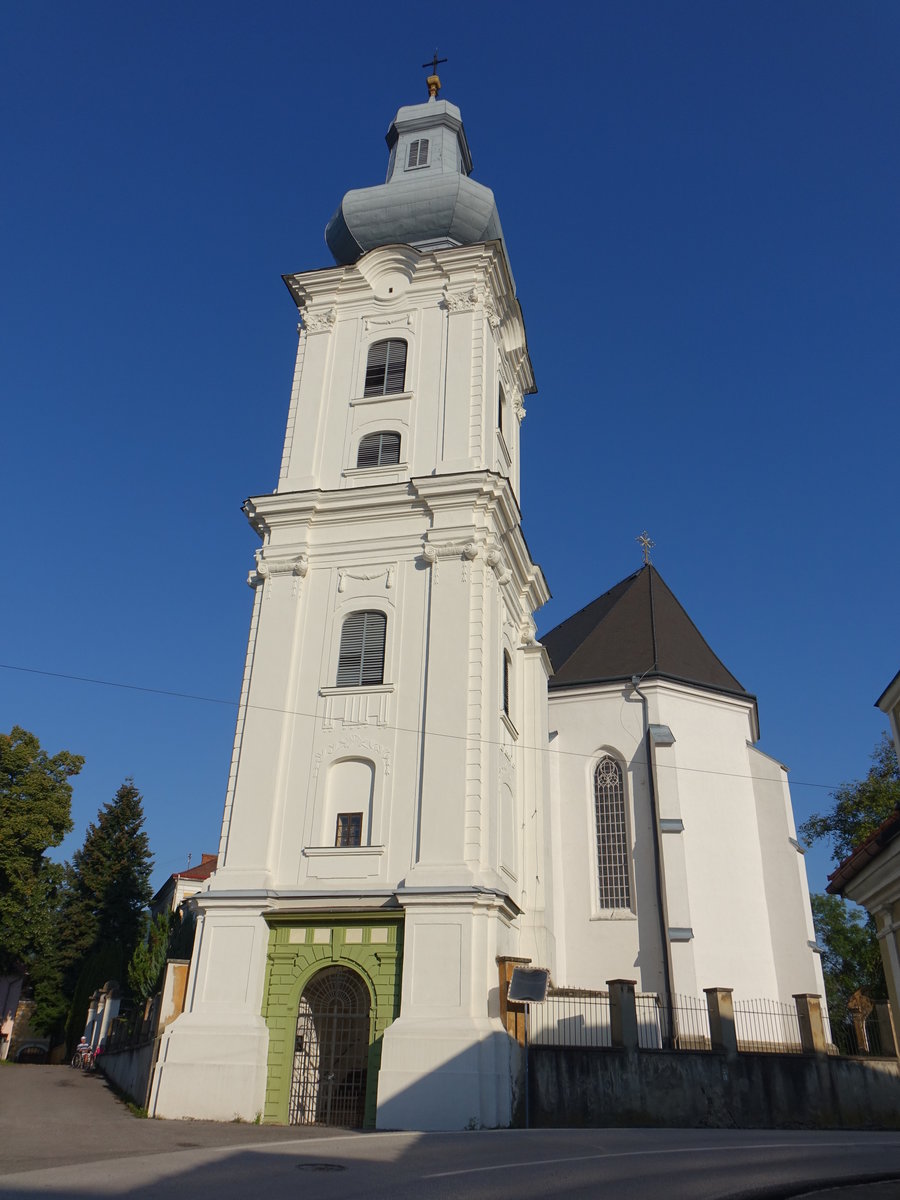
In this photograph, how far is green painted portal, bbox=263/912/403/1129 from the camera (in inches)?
709

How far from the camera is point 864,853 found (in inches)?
475

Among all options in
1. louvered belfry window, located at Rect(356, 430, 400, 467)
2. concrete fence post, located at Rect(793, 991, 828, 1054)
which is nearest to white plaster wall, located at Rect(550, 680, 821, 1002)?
concrete fence post, located at Rect(793, 991, 828, 1054)

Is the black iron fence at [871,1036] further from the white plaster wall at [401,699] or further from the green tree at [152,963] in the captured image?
the green tree at [152,963]

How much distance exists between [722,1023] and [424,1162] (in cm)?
1009

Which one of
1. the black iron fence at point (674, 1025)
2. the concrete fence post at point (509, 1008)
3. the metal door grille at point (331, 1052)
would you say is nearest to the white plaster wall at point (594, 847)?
the black iron fence at point (674, 1025)

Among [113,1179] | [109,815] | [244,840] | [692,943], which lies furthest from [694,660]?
[109,815]

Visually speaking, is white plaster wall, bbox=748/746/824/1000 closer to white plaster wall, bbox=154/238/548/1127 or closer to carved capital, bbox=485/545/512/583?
white plaster wall, bbox=154/238/548/1127

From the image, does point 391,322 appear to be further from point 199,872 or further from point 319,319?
point 199,872

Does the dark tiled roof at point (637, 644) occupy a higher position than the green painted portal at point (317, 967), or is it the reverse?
the dark tiled roof at point (637, 644)

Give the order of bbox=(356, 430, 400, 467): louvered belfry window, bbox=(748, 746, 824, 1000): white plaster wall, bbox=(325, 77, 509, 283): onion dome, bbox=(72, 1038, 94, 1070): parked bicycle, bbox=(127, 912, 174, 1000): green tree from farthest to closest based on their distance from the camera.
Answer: bbox=(72, 1038, 94, 1070): parked bicycle < bbox=(325, 77, 509, 283): onion dome < bbox=(748, 746, 824, 1000): white plaster wall < bbox=(127, 912, 174, 1000): green tree < bbox=(356, 430, 400, 467): louvered belfry window

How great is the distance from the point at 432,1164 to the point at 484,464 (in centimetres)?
1588

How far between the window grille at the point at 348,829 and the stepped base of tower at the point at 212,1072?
12.1 feet

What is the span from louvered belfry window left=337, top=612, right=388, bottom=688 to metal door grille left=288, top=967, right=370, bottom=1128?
5985mm

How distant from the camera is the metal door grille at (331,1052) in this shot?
18.0 m
